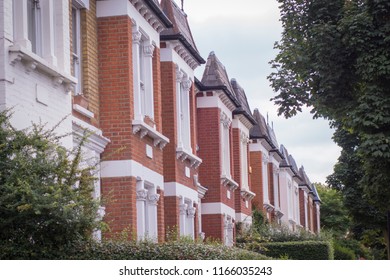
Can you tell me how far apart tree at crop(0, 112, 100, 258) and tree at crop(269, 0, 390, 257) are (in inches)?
545

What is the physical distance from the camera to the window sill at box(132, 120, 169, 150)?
2297 cm

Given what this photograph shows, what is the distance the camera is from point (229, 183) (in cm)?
3678

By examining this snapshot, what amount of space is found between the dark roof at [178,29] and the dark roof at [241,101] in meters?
7.80

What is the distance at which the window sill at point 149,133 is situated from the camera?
75.4 feet

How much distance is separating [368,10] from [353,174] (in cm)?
2181

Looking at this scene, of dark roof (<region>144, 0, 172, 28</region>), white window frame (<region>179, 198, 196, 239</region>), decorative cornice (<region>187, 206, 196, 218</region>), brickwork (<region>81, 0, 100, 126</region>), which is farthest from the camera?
decorative cornice (<region>187, 206, 196, 218</region>)

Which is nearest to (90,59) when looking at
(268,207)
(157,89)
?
(157,89)

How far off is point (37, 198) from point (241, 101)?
27.0 metres

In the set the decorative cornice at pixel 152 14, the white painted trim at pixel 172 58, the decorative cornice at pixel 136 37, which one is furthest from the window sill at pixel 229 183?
the decorative cornice at pixel 136 37

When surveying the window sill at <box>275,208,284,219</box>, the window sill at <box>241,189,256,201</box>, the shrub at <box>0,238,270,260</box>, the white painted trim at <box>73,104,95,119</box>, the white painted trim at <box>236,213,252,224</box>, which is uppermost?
the white painted trim at <box>73,104,95,119</box>

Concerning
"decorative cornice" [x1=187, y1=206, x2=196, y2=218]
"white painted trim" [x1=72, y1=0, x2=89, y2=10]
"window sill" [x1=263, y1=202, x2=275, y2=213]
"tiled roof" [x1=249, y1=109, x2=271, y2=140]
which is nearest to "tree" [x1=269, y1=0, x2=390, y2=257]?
"decorative cornice" [x1=187, y1=206, x2=196, y2=218]

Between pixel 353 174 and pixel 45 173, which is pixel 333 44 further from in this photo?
pixel 353 174

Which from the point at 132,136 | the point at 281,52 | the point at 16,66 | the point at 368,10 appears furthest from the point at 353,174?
the point at 16,66

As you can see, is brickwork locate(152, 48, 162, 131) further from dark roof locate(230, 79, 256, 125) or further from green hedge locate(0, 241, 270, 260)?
dark roof locate(230, 79, 256, 125)
